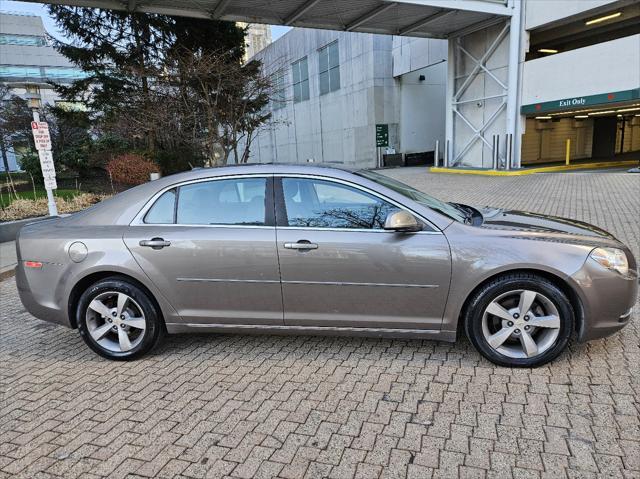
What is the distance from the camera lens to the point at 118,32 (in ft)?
55.0

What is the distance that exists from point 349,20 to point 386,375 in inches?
680

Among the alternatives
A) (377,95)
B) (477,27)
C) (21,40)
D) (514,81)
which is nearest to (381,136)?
(377,95)

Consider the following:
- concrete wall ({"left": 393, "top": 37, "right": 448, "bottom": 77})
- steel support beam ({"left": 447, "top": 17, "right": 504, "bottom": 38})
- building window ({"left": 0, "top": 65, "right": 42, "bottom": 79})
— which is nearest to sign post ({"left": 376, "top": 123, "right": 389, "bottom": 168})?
concrete wall ({"left": 393, "top": 37, "right": 448, "bottom": 77})

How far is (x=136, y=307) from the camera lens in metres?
3.60

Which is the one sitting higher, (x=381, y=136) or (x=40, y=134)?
(x=40, y=134)

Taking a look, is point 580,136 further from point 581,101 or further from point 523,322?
point 523,322

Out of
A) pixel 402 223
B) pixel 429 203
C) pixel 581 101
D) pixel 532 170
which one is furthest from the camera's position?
pixel 532 170

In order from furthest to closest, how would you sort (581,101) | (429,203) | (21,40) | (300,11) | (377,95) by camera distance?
(21,40), (377,95), (581,101), (300,11), (429,203)

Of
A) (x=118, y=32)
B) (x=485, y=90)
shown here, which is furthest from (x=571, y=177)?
(x=118, y=32)

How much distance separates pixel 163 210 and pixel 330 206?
1.36m

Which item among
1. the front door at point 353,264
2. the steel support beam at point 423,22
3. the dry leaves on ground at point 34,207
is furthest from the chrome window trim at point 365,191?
the steel support beam at point 423,22

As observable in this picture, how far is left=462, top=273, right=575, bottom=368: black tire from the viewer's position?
311cm

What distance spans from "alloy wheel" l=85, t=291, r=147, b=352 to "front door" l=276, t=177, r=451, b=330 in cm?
124

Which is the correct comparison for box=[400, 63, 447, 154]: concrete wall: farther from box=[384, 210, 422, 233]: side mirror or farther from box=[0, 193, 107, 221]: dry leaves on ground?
box=[384, 210, 422, 233]: side mirror
